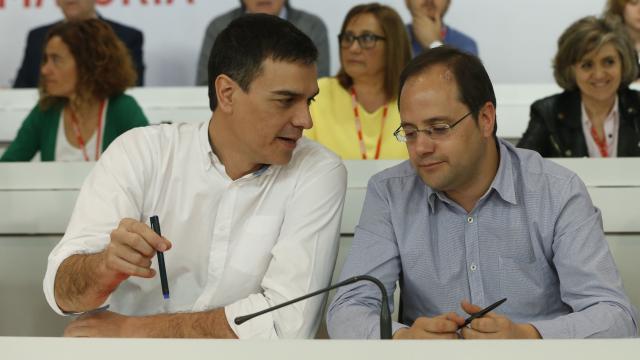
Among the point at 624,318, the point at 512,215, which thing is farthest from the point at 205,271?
the point at 624,318

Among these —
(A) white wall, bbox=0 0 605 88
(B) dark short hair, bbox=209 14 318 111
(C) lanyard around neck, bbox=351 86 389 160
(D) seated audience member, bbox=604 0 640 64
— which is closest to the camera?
(B) dark short hair, bbox=209 14 318 111

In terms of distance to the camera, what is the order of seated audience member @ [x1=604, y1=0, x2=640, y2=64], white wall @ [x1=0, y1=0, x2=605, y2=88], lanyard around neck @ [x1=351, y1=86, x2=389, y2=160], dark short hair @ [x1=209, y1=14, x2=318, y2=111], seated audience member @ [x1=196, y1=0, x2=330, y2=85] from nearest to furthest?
dark short hair @ [x1=209, y1=14, x2=318, y2=111] < lanyard around neck @ [x1=351, y1=86, x2=389, y2=160] < seated audience member @ [x1=604, y1=0, x2=640, y2=64] < seated audience member @ [x1=196, y1=0, x2=330, y2=85] < white wall @ [x1=0, y1=0, x2=605, y2=88]

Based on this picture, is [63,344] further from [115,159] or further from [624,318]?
[624,318]

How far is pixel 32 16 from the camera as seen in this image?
5012 millimetres

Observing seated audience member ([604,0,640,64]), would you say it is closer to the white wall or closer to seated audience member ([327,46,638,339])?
the white wall

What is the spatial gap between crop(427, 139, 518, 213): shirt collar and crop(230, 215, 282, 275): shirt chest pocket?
1.04 ft

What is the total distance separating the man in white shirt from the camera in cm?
178

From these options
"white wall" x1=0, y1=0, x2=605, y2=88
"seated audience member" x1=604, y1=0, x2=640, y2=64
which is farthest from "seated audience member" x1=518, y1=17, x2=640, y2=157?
"white wall" x1=0, y1=0, x2=605, y2=88

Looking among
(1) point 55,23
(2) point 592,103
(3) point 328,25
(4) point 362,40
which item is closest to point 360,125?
(4) point 362,40

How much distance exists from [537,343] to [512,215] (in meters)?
0.76

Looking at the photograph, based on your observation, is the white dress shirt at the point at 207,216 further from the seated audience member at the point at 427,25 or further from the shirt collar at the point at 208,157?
the seated audience member at the point at 427,25

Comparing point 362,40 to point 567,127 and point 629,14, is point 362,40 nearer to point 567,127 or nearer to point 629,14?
point 567,127

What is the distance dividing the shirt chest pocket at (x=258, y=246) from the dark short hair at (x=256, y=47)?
275mm

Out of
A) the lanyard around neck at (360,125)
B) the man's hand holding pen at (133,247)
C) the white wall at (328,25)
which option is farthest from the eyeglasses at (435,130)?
the white wall at (328,25)
